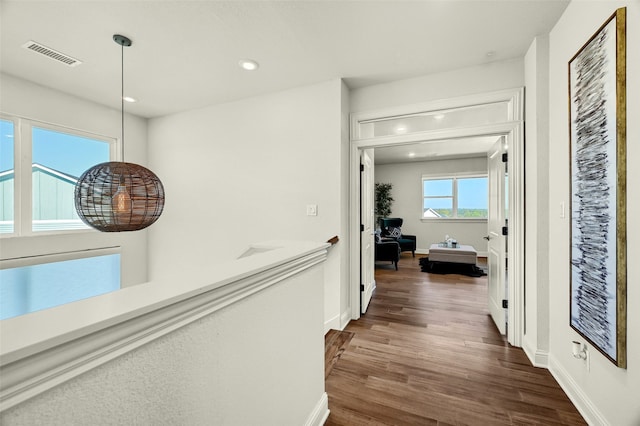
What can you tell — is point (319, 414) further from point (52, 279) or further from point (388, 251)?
point (388, 251)

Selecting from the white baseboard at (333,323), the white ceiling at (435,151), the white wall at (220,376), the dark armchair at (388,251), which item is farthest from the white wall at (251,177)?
the white ceiling at (435,151)

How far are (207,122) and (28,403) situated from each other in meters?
3.64

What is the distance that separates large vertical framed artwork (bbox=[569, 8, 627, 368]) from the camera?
4.40ft

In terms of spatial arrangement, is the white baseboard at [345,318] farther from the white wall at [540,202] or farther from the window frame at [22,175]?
the window frame at [22,175]

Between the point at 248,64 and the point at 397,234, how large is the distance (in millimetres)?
5255

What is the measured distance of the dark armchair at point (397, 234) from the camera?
22.3 ft

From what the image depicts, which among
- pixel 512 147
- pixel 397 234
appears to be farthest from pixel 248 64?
pixel 397 234

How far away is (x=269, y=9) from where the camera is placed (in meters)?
1.92

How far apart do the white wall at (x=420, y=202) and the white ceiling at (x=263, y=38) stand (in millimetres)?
5127

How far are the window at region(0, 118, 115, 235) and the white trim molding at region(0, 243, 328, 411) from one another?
3.45m

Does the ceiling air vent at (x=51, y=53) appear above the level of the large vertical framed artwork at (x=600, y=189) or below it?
above

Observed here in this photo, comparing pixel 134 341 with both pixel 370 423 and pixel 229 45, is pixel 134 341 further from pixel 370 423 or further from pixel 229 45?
pixel 229 45

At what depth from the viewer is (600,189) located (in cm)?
148

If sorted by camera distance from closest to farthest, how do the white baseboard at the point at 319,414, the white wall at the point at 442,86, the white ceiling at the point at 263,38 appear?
the white baseboard at the point at 319,414, the white ceiling at the point at 263,38, the white wall at the point at 442,86
